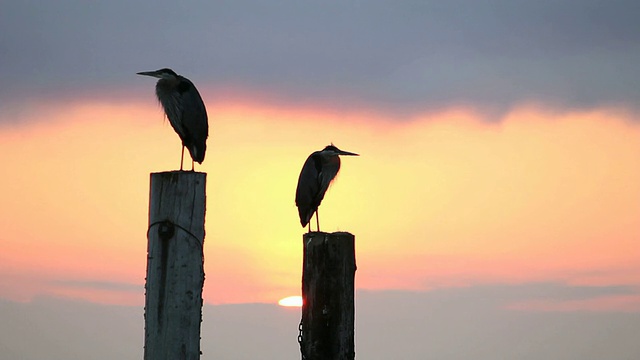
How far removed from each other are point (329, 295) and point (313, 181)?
607 centimetres

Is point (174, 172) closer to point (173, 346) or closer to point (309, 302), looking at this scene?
point (173, 346)

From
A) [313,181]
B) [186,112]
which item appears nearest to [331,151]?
[313,181]

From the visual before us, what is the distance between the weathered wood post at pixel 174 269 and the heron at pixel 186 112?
6749mm

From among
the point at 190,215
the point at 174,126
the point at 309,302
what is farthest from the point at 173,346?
the point at 174,126

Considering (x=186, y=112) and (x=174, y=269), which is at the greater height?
(x=186, y=112)

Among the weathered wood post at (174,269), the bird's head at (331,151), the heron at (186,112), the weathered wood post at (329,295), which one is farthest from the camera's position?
the bird's head at (331,151)

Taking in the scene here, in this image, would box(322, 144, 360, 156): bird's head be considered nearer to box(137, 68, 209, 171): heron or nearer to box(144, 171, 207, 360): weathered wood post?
box(137, 68, 209, 171): heron

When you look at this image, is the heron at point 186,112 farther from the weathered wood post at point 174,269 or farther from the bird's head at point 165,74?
the weathered wood post at point 174,269

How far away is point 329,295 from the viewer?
8633 millimetres

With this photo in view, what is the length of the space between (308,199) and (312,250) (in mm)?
5832

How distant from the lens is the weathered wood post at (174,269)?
6.77 metres

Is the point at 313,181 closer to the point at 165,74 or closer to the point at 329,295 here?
the point at 165,74

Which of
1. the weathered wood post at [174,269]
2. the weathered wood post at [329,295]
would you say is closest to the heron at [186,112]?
the weathered wood post at [329,295]

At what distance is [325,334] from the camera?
872cm
